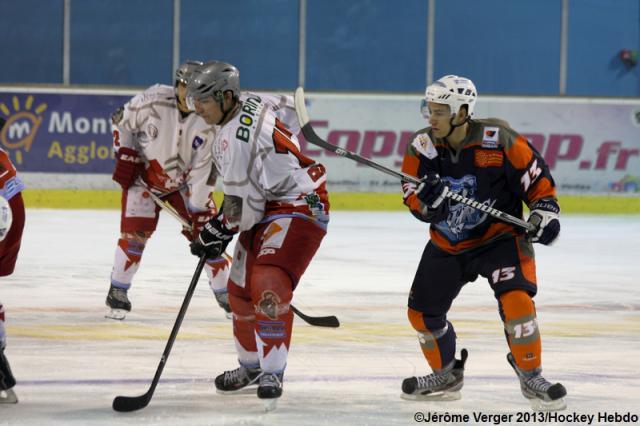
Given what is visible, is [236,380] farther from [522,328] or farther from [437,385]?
[522,328]

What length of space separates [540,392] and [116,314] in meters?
2.40

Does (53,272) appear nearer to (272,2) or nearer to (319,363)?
(319,363)

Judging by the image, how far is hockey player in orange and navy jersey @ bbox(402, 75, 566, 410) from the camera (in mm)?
3797

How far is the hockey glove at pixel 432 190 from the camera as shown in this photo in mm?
3766

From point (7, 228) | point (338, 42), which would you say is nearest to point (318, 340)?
point (7, 228)

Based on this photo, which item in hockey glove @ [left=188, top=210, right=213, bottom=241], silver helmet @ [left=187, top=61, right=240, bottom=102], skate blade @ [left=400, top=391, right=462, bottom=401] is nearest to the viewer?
silver helmet @ [left=187, top=61, right=240, bottom=102]

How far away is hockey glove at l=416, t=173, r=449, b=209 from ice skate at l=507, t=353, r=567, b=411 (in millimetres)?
576

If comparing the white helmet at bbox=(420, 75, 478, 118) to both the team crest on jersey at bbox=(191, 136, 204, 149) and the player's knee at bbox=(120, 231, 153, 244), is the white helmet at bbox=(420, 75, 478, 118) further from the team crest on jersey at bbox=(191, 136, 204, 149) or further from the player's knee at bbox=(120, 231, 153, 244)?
the player's knee at bbox=(120, 231, 153, 244)

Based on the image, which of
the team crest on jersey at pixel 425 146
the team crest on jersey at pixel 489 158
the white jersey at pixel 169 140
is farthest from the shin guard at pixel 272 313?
the white jersey at pixel 169 140

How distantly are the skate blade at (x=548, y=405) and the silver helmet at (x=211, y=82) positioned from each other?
1319mm

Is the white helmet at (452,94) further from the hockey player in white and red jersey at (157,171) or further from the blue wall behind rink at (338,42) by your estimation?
the blue wall behind rink at (338,42)

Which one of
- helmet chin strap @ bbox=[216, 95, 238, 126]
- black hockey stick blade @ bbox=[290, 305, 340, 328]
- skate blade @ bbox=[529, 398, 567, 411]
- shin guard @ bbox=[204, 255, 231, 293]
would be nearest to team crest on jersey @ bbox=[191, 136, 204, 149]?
shin guard @ bbox=[204, 255, 231, 293]

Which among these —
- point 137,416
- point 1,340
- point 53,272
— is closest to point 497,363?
point 137,416

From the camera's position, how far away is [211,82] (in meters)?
3.81
